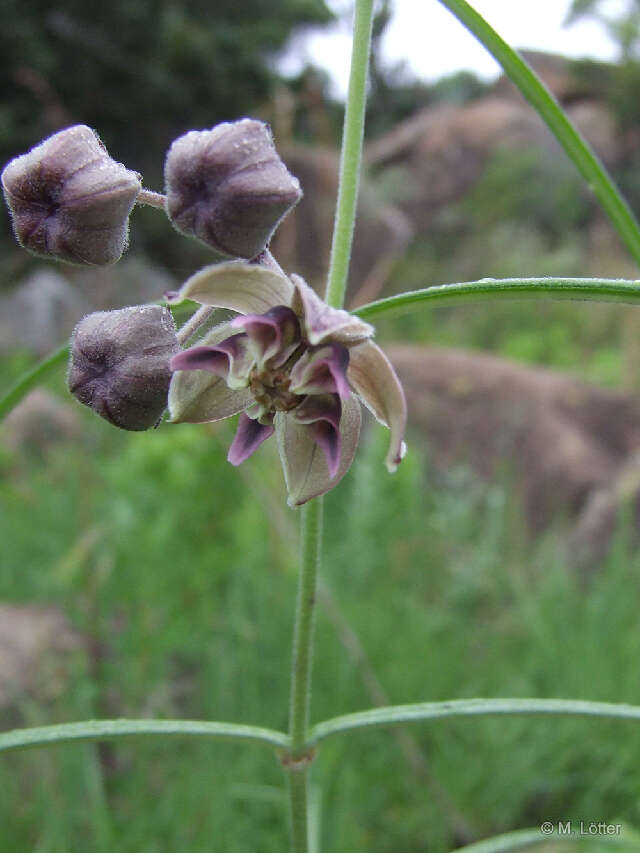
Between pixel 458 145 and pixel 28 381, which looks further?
pixel 458 145

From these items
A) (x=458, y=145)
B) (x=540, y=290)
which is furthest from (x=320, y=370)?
(x=458, y=145)

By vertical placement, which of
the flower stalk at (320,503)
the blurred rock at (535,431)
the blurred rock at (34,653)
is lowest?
the flower stalk at (320,503)

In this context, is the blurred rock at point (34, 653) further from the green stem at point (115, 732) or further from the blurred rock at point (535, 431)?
the blurred rock at point (535, 431)

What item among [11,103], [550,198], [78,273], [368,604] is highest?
[550,198]

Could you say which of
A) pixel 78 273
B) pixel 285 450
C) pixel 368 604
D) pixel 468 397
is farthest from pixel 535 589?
pixel 78 273

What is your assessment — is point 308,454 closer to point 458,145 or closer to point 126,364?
point 126,364

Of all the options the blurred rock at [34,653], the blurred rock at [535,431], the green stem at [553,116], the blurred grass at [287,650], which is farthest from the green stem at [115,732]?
the blurred rock at [535,431]

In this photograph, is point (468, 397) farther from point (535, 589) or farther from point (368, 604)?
point (368, 604)
